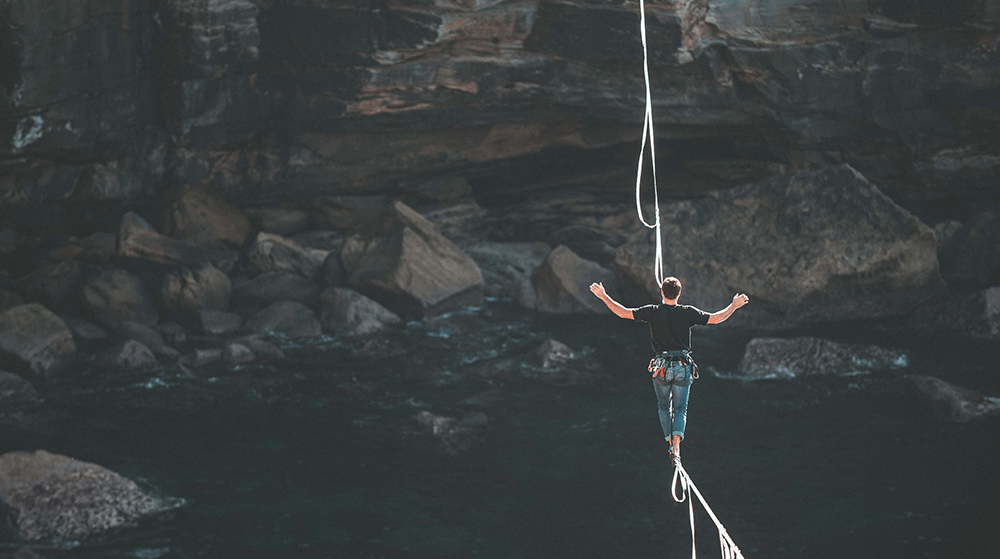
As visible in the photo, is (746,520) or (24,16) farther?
(24,16)

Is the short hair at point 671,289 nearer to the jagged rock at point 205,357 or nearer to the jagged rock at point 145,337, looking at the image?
the jagged rock at point 205,357

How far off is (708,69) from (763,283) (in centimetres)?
519

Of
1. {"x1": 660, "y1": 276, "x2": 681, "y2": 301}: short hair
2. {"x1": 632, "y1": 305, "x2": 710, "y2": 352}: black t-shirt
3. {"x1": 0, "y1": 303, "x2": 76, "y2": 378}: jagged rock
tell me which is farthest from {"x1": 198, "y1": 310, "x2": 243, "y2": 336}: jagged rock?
{"x1": 660, "y1": 276, "x2": 681, "y2": 301}: short hair

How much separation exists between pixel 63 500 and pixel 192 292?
8705mm

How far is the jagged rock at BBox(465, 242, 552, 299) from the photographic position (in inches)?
854

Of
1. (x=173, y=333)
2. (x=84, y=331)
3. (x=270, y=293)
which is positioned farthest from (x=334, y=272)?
(x=84, y=331)

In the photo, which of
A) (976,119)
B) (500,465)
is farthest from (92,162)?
(976,119)

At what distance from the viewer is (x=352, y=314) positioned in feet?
62.1

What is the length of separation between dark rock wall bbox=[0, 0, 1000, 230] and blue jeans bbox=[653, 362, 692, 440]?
38.4 ft

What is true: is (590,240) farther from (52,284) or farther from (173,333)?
(52,284)

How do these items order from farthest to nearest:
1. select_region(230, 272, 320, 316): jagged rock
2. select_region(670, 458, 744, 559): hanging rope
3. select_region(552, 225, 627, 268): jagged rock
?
1. select_region(552, 225, 627, 268): jagged rock
2. select_region(230, 272, 320, 316): jagged rock
3. select_region(670, 458, 744, 559): hanging rope

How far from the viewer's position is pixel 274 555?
10500 mm

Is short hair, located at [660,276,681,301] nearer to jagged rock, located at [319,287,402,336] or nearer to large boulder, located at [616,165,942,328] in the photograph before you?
large boulder, located at [616,165,942,328]

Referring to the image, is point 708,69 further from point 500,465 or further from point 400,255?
point 500,465
